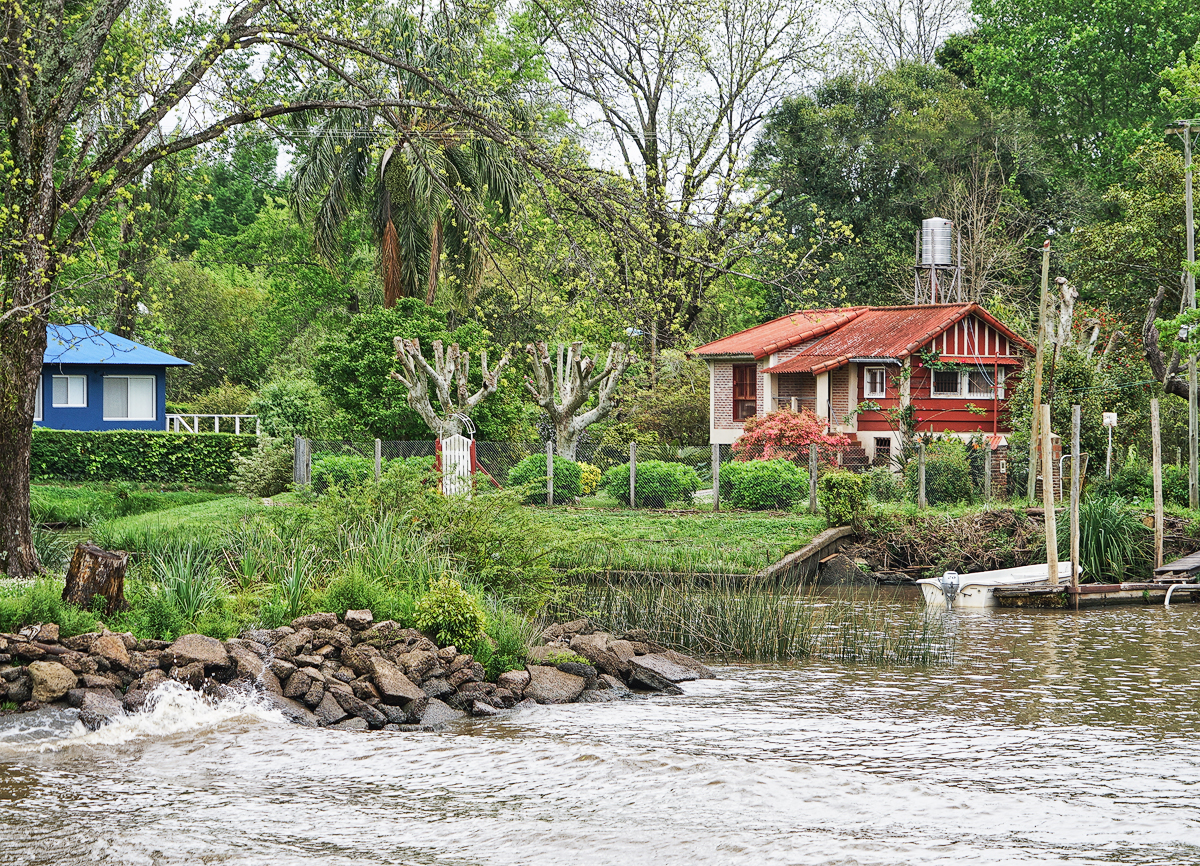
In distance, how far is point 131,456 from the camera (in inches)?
1313

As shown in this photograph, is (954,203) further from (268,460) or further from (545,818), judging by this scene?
(545,818)

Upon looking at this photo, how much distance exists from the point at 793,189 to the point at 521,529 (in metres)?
33.9

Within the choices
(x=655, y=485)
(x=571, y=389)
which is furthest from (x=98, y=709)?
(x=571, y=389)

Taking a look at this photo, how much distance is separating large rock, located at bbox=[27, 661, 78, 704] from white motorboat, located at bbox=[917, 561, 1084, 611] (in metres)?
13.0

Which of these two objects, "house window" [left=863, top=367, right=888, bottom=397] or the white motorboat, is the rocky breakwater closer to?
the white motorboat

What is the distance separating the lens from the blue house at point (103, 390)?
38.6 meters

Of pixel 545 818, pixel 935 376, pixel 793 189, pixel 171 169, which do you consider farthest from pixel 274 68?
pixel 793 189

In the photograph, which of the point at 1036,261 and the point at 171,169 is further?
the point at 1036,261

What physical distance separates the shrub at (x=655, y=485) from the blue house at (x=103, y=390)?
61.2 ft

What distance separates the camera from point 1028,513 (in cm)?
2252

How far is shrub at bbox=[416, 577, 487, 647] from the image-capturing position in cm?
1158

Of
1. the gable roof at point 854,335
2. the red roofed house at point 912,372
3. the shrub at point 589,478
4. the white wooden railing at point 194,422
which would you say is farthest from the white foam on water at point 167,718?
the white wooden railing at point 194,422

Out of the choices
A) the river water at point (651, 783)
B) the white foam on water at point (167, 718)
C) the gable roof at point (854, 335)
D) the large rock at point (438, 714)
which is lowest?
the river water at point (651, 783)

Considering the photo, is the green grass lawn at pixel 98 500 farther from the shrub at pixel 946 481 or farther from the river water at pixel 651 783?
the shrub at pixel 946 481
